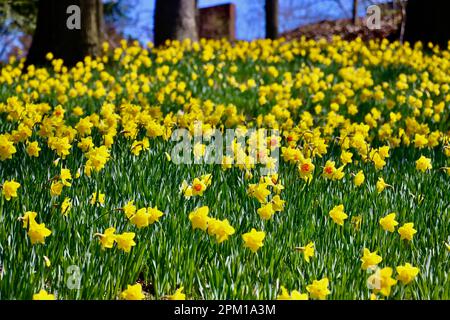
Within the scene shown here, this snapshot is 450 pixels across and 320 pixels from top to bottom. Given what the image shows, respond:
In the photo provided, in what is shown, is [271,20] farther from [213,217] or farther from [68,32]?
[213,217]

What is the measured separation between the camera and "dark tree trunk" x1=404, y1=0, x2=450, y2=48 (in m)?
10.5

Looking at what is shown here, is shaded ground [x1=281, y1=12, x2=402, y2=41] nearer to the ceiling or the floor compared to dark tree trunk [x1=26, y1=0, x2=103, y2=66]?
nearer to the ceiling

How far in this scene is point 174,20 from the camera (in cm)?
1053

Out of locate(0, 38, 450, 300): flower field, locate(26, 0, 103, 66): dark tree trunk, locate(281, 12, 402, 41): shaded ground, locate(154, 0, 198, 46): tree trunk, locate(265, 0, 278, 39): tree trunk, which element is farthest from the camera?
locate(265, 0, 278, 39): tree trunk

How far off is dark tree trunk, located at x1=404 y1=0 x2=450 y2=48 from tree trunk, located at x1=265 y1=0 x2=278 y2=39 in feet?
14.9

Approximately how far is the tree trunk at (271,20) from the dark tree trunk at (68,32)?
22.0ft

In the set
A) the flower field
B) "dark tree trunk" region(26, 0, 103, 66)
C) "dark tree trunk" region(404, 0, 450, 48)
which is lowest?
the flower field

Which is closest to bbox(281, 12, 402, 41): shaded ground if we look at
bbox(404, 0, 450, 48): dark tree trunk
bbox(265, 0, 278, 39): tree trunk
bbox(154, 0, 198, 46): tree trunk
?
bbox(265, 0, 278, 39): tree trunk

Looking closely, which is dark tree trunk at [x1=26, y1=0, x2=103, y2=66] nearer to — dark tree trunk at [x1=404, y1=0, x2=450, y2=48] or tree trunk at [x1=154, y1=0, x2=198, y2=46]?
tree trunk at [x1=154, y1=0, x2=198, y2=46]

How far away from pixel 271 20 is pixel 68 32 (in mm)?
7293

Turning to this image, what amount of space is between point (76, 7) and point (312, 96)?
12.9 ft

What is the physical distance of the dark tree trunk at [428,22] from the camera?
10.5m

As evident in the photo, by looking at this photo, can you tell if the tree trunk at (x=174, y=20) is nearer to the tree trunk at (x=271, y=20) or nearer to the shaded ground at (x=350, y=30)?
the tree trunk at (x=271, y=20)

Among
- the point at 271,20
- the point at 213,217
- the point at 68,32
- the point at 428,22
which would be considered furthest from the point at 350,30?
the point at 213,217
